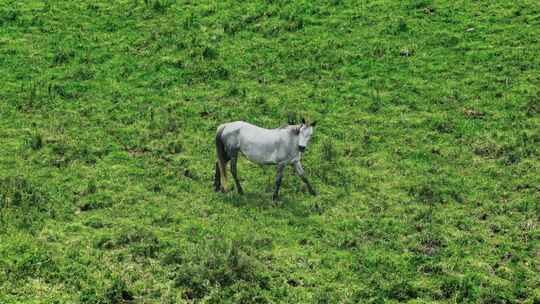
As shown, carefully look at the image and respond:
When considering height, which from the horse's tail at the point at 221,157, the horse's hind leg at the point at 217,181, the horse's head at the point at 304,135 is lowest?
the horse's hind leg at the point at 217,181

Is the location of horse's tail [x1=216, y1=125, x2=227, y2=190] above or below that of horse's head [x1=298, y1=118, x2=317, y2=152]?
below

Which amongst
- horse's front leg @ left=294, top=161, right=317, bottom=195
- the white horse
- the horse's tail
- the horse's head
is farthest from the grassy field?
the horse's head

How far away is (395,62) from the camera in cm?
2380

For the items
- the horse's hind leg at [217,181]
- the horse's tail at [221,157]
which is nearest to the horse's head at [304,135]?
the horse's tail at [221,157]

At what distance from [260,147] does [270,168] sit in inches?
72.9

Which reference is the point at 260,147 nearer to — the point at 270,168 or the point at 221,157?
the point at 221,157

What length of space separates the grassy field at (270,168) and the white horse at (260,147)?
0.62 m

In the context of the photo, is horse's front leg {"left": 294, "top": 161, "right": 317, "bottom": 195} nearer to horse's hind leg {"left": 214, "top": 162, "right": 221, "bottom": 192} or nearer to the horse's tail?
the horse's tail

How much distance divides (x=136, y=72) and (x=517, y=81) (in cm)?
1345

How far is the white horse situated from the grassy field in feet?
2.03

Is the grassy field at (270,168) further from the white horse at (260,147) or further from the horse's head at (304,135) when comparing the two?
the horse's head at (304,135)

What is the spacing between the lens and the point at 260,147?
55.4 feet

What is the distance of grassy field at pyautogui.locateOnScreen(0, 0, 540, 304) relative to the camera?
1342 centimetres

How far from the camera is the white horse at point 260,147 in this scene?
662 inches
